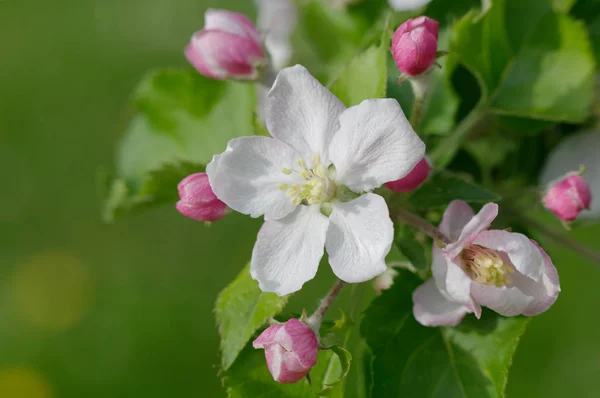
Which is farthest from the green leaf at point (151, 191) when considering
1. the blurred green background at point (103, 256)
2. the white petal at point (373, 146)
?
the blurred green background at point (103, 256)

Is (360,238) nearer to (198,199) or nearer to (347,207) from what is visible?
(347,207)

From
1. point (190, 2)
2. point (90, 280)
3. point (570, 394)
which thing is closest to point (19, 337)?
point (90, 280)

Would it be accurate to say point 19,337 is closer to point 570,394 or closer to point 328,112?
point 570,394

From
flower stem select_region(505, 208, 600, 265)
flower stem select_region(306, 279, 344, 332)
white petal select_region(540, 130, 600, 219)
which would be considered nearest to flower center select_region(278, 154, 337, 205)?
flower stem select_region(306, 279, 344, 332)

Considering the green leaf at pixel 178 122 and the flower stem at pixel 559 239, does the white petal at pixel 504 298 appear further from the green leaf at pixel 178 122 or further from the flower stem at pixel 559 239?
the green leaf at pixel 178 122

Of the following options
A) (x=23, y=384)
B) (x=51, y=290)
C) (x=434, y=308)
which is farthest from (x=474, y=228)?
(x=51, y=290)

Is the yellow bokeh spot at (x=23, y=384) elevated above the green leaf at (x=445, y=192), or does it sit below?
below
